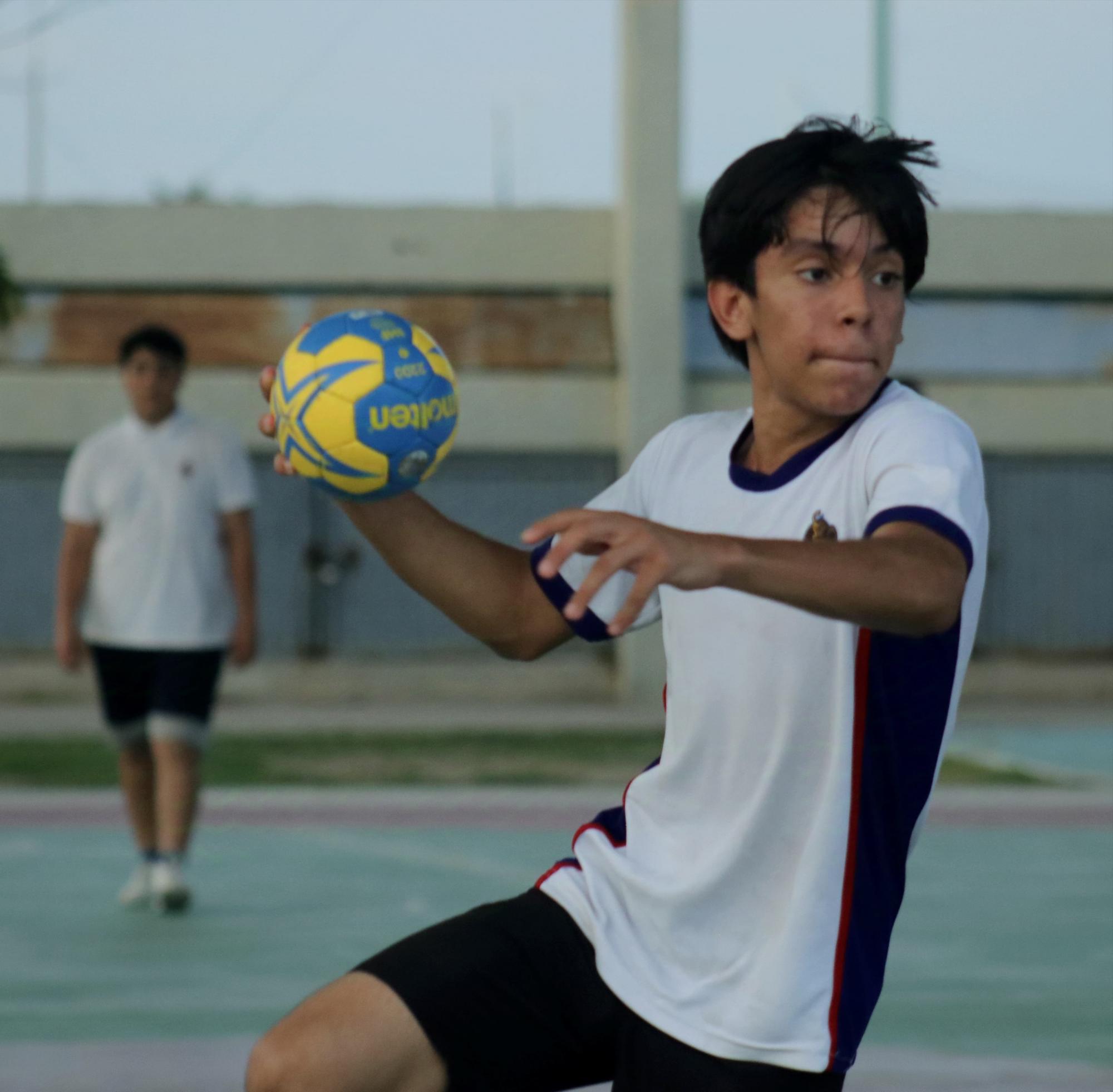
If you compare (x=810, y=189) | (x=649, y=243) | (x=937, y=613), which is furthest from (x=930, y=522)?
(x=649, y=243)

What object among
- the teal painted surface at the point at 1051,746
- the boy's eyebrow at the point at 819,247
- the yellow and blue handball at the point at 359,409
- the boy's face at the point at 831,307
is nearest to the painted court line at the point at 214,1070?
the yellow and blue handball at the point at 359,409

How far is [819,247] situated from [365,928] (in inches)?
184

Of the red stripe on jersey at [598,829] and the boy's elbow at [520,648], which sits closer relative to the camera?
the red stripe on jersey at [598,829]

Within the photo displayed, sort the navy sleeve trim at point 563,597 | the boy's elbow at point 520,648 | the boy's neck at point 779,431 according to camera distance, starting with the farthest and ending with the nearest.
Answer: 1. the boy's elbow at point 520,648
2. the navy sleeve trim at point 563,597
3. the boy's neck at point 779,431

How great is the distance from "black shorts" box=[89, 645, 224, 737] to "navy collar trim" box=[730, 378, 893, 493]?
15.3 feet

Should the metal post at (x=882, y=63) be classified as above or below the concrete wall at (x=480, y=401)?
above

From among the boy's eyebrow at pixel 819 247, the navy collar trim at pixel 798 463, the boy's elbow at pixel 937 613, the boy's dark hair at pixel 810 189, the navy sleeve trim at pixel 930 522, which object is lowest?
the boy's elbow at pixel 937 613

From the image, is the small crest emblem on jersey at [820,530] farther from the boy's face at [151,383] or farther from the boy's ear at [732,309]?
the boy's face at [151,383]

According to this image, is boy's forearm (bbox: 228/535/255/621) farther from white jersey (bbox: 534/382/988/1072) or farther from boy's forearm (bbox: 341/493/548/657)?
white jersey (bbox: 534/382/988/1072)

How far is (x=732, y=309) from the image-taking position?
2738 millimetres

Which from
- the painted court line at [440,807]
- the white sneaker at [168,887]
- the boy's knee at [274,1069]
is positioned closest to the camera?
the boy's knee at [274,1069]

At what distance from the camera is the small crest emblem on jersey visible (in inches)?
98.7

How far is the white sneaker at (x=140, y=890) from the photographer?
23.3 feet

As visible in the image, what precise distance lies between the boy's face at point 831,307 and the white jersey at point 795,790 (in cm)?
7
